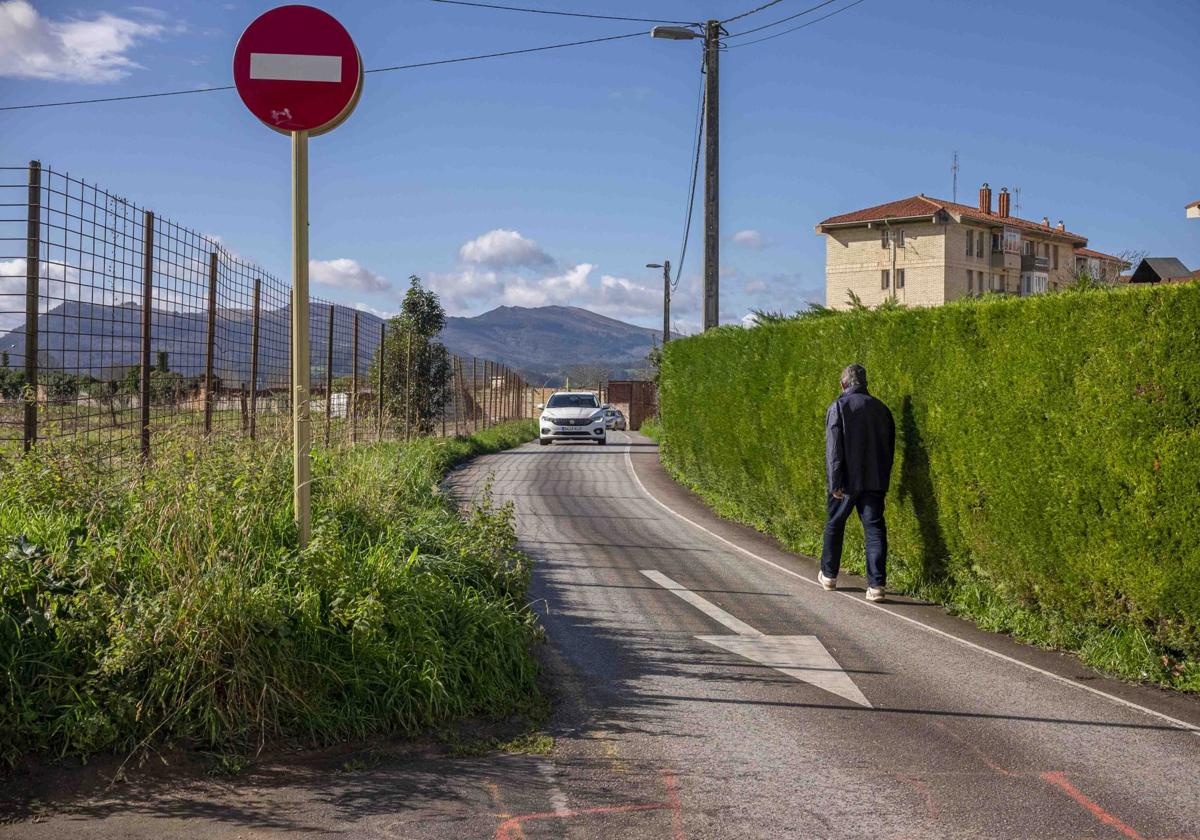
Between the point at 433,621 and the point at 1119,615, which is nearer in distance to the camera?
the point at 433,621

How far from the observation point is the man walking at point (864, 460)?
29.6ft

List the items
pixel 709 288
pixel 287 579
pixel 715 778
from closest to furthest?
pixel 715 778 → pixel 287 579 → pixel 709 288

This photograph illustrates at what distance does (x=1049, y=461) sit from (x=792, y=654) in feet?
6.87

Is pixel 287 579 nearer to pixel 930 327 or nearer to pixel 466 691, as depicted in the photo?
pixel 466 691

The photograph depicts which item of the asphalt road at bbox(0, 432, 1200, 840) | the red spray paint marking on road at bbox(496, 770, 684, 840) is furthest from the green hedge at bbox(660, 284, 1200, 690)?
the red spray paint marking on road at bbox(496, 770, 684, 840)

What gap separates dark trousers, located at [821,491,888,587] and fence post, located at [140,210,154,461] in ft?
18.8

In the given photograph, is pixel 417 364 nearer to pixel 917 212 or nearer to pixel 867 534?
pixel 867 534

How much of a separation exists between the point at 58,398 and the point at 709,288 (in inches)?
590

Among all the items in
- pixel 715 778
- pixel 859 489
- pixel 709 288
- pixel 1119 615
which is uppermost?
pixel 709 288

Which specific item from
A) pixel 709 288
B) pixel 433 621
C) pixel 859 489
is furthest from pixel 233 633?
pixel 709 288

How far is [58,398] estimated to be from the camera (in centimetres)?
734

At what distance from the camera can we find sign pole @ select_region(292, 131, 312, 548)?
567 centimetres

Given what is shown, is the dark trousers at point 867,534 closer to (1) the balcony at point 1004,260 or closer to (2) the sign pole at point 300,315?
(2) the sign pole at point 300,315

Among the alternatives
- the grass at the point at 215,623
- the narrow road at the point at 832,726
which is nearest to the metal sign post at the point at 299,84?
the grass at the point at 215,623
